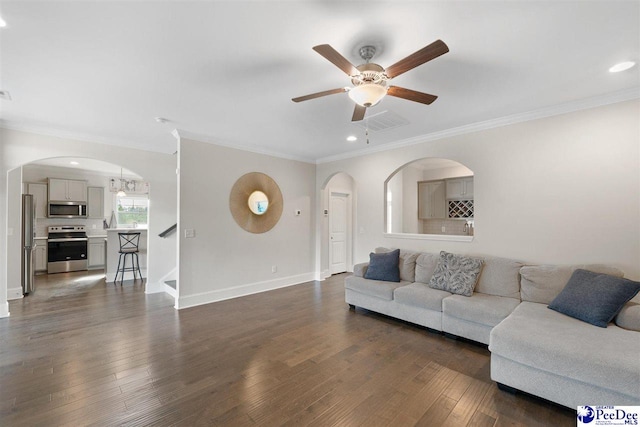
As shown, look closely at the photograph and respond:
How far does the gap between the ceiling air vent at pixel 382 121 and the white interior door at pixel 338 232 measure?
303cm

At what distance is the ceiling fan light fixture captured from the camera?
6.48ft

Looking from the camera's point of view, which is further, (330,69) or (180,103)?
(180,103)

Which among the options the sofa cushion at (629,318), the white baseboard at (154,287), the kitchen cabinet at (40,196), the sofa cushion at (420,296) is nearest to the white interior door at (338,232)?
the sofa cushion at (420,296)

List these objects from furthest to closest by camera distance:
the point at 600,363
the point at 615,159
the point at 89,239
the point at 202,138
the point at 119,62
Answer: the point at 89,239, the point at 202,138, the point at 615,159, the point at 119,62, the point at 600,363

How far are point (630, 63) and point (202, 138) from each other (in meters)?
5.08

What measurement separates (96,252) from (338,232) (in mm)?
6663

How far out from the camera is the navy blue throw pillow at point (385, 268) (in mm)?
4008

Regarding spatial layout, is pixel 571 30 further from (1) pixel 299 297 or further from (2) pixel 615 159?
(1) pixel 299 297

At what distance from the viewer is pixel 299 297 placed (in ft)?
15.7

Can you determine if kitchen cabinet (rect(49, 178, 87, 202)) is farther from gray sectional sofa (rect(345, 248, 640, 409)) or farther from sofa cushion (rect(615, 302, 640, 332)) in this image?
sofa cushion (rect(615, 302, 640, 332))

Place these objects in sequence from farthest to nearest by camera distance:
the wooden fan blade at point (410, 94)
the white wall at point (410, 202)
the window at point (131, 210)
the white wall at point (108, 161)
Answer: the window at point (131, 210) → the white wall at point (410, 202) → the white wall at point (108, 161) → the wooden fan blade at point (410, 94)

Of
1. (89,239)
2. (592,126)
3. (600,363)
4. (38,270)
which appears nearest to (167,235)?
(89,239)

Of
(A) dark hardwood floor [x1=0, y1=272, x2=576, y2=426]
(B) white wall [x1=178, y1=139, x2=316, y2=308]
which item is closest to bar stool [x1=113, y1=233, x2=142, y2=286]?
(A) dark hardwood floor [x1=0, y1=272, x2=576, y2=426]

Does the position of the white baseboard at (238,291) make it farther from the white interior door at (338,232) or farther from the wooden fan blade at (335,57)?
the wooden fan blade at (335,57)
